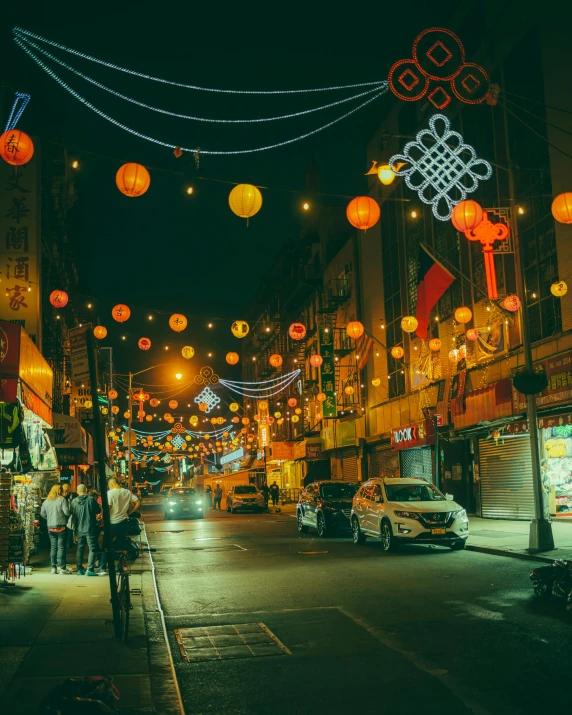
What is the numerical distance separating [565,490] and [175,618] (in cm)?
1547

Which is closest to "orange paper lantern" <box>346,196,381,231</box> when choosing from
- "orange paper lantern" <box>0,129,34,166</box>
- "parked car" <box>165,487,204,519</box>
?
"orange paper lantern" <box>0,129,34,166</box>

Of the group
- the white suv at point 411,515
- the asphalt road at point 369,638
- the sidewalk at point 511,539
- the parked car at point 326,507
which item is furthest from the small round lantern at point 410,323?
the asphalt road at point 369,638

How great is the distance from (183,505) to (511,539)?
72.7 ft

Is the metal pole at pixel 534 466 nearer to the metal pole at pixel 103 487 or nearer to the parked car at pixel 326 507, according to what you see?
the parked car at pixel 326 507

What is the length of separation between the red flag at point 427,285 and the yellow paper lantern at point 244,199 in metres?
14.2

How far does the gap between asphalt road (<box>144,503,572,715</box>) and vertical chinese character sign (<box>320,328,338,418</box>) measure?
2505cm

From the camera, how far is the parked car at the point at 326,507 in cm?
2289

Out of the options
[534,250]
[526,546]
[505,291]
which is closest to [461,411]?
[505,291]

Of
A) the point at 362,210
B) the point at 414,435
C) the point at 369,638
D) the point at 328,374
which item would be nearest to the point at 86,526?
the point at 369,638

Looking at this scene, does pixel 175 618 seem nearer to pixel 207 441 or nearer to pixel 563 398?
pixel 563 398

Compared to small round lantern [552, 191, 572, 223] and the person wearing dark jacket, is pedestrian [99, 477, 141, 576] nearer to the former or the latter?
the person wearing dark jacket

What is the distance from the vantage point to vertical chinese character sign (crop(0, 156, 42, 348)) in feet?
68.3

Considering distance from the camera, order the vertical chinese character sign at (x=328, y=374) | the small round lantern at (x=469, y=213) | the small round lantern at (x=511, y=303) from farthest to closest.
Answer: the vertical chinese character sign at (x=328, y=374) < the small round lantern at (x=511, y=303) < the small round lantern at (x=469, y=213)

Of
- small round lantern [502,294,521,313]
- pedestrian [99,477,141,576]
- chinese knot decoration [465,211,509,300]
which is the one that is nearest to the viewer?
pedestrian [99,477,141,576]
